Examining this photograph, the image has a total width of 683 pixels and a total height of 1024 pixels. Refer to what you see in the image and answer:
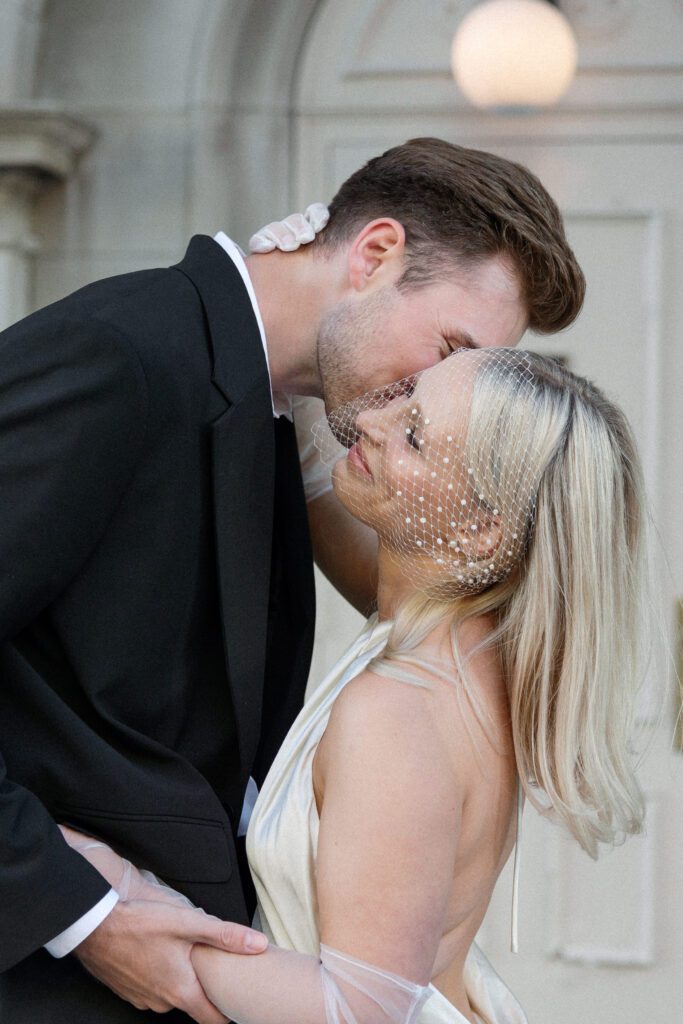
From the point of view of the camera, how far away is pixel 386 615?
2062mm

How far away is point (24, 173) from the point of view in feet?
12.8

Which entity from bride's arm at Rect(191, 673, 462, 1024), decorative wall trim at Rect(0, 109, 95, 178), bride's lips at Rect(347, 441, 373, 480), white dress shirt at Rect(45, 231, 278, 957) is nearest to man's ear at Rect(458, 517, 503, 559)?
bride's lips at Rect(347, 441, 373, 480)

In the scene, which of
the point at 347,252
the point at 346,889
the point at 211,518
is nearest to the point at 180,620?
the point at 211,518

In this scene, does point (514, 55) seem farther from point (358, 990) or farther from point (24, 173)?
point (358, 990)

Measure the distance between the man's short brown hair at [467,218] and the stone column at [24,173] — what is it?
1.91 m

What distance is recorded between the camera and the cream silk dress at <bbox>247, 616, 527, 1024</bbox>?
1840 millimetres

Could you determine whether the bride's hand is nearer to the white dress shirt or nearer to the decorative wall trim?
the white dress shirt

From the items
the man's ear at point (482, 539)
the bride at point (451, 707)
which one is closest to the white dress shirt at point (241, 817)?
the bride at point (451, 707)

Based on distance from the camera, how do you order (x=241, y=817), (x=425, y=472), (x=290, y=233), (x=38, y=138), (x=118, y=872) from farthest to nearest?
1. (x=38, y=138)
2. (x=290, y=233)
3. (x=241, y=817)
4. (x=425, y=472)
5. (x=118, y=872)

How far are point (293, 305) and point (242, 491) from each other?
428 mm

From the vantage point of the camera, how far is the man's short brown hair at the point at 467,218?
84.8 inches

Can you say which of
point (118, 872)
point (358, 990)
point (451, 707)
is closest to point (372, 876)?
point (358, 990)

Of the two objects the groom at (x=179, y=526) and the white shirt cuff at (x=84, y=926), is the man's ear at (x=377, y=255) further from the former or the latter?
the white shirt cuff at (x=84, y=926)

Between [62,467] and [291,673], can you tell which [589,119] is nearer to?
[291,673]
